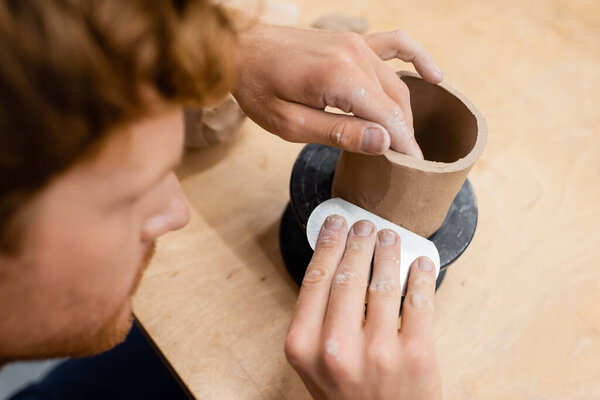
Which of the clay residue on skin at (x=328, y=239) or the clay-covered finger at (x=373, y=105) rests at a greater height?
the clay-covered finger at (x=373, y=105)

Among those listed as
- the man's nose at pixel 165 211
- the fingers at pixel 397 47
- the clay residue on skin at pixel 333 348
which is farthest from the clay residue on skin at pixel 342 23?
the clay residue on skin at pixel 333 348

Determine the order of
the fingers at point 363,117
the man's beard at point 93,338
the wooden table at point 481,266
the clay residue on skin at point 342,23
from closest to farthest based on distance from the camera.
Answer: the man's beard at point 93,338 < the fingers at point 363,117 < the wooden table at point 481,266 < the clay residue on skin at point 342,23

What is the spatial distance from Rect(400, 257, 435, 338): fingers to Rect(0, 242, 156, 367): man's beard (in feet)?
1.20

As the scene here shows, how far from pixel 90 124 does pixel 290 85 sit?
376 millimetres

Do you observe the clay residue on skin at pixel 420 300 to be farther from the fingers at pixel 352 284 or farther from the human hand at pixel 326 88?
the human hand at pixel 326 88

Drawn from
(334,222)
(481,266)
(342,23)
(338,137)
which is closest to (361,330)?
(334,222)

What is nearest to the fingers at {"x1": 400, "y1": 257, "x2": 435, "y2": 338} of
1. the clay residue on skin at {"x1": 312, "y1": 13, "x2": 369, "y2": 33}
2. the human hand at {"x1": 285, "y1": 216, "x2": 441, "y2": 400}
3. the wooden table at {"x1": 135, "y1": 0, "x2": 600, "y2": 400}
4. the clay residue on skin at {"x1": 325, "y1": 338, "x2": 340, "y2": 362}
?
the human hand at {"x1": 285, "y1": 216, "x2": 441, "y2": 400}

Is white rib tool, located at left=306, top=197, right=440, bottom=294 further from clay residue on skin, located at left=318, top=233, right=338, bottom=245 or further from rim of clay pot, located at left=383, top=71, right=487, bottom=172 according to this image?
rim of clay pot, located at left=383, top=71, right=487, bottom=172

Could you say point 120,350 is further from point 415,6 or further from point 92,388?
point 415,6

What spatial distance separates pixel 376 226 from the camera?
0.73 meters

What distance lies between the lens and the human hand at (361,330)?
589 mm

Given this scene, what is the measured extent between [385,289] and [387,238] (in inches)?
3.3

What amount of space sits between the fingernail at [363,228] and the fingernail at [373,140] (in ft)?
0.39

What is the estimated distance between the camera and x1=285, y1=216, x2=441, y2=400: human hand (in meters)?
0.59
